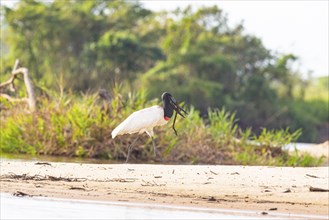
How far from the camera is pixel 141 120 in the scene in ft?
42.6

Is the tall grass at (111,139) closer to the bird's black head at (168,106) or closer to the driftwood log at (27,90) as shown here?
the driftwood log at (27,90)

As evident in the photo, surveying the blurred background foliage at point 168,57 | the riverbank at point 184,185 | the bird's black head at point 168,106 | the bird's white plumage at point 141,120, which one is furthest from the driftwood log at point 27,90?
the blurred background foliage at point 168,57

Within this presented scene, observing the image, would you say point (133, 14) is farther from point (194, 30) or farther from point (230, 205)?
point (230, 205)

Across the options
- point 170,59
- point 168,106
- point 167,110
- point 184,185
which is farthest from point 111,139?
point 170,59

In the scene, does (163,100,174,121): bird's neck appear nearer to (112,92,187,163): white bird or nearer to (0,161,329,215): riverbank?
(112,92,187,163): white bird

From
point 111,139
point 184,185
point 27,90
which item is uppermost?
point 27,90

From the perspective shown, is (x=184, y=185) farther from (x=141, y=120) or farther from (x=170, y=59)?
(x=170, y=59)

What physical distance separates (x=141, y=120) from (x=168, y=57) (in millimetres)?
26836

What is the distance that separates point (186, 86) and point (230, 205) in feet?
94.4

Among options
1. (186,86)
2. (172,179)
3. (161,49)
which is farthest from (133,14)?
(172,179)

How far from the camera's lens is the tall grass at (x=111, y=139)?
1532 cm

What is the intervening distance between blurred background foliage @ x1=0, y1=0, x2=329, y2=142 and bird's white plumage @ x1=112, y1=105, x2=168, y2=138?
70.4ft

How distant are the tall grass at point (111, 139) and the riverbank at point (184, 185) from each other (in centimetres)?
389

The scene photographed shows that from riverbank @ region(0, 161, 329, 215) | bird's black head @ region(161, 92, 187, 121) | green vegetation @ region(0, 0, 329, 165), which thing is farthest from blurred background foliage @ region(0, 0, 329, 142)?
riverbank @ region(0, 161, 329, 215)
